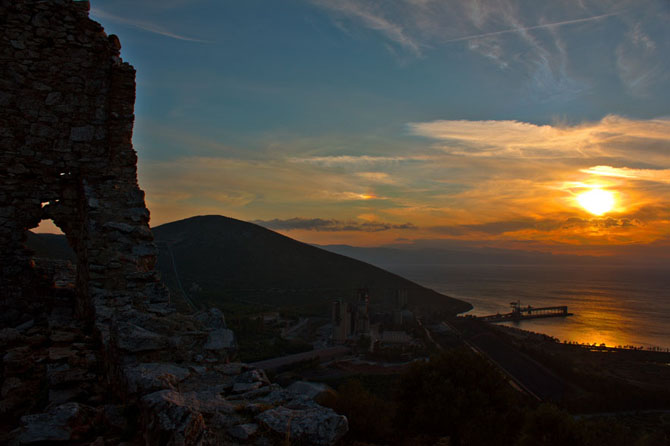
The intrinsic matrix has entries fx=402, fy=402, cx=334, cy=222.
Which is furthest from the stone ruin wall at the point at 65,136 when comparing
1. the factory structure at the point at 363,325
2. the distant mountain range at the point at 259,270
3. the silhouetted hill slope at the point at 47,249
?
the distant mountain range at the point at 259,270

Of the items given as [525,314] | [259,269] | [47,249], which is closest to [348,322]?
[47,249]

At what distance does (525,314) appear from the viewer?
267ft

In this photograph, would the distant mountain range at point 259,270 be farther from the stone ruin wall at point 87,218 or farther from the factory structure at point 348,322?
the stone ruin wall at point 87,218

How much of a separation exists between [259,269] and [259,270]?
407 mm

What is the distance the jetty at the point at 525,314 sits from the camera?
73.9 m

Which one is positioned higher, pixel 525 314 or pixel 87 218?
pixel 87 218

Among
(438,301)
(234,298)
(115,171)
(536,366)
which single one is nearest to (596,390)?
(536,366)

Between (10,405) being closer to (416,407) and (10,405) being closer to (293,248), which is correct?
(416,407)

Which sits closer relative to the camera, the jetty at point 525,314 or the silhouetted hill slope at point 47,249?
the silhouetted hill slope at point 47,249

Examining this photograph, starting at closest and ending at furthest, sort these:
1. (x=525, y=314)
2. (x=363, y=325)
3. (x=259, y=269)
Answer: (x=363, y=325)
(x=259, y=269)
(x=525, y=314)

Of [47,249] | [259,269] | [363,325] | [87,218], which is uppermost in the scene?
[87,218]

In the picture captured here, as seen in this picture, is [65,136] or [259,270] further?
[259,270]

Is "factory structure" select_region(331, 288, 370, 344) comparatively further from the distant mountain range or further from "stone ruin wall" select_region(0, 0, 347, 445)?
"stone ruin wall" select_region(0, 0, 347, 445)

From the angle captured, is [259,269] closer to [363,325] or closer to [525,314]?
[363,325]
